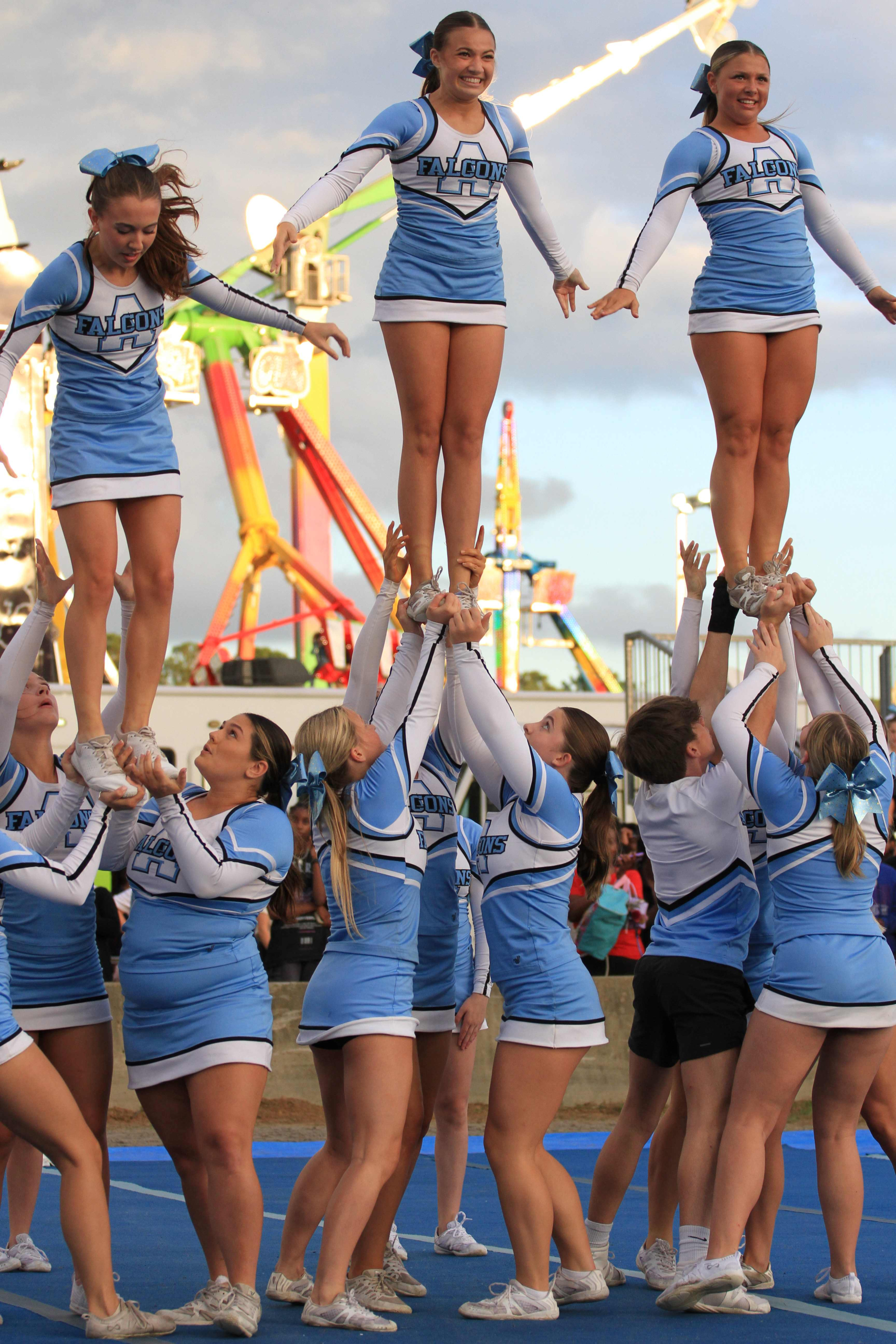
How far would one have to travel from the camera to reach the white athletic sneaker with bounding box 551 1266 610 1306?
4641 millimetres

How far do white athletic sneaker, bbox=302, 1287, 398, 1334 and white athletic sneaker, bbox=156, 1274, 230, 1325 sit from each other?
0.24 metres

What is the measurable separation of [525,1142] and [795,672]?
1916mm

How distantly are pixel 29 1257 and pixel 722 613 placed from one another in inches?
134

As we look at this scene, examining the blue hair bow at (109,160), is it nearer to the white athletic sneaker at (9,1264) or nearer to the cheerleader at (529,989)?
the cheerleader at (529,989)

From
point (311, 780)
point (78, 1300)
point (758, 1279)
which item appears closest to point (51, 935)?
point (311, 780)

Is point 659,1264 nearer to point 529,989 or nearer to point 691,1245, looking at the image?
point 691,1245

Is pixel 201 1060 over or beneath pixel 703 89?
beneath

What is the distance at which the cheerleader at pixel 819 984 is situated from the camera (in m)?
4.38

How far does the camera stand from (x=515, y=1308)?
434 cm

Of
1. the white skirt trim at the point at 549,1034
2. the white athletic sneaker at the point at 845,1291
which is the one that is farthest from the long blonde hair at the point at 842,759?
the white athletic sneaker at the point at 845,1291

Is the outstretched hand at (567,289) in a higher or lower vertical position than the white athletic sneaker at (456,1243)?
higher


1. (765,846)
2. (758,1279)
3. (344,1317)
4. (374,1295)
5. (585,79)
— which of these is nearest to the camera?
(344,1317)

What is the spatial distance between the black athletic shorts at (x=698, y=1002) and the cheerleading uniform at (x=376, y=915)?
2.81 ft

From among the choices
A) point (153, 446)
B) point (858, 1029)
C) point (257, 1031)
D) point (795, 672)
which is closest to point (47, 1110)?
point (257, 1031)
